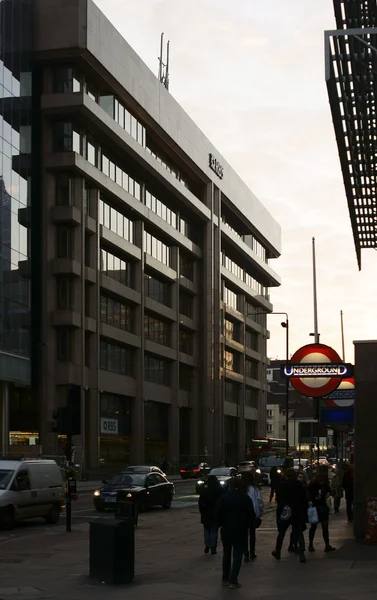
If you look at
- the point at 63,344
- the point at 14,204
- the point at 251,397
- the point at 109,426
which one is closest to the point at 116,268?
the point at 63,344

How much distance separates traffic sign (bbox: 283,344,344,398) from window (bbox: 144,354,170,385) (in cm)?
6267

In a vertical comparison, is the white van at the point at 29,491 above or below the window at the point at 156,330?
below

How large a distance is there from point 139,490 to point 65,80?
3932cm

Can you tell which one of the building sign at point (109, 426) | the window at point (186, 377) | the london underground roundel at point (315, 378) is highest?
the window at point (186, 377)

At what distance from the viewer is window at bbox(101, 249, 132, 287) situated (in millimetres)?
74750

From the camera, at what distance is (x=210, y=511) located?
2206cm

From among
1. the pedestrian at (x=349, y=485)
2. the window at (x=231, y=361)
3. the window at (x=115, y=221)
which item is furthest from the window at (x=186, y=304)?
the pedestrian at (x=349, y=485)

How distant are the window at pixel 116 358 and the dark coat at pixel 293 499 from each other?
2169 inches

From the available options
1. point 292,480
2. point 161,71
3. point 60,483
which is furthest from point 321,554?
point 161,71

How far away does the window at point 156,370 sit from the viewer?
84250 millimetres

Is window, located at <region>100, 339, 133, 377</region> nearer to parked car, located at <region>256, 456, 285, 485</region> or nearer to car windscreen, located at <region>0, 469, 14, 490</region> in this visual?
parked car, located at <region>256, 456, 285, 485</region>

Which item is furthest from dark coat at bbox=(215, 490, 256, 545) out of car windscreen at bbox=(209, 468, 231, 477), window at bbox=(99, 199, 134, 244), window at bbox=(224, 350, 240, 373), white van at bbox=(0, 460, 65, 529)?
window at bbox=(224, 350, 240, 373)

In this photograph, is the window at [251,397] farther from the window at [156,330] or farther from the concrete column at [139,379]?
the concrete column at [139,379]

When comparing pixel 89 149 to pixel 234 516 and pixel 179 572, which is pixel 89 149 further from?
pixel 234 516
